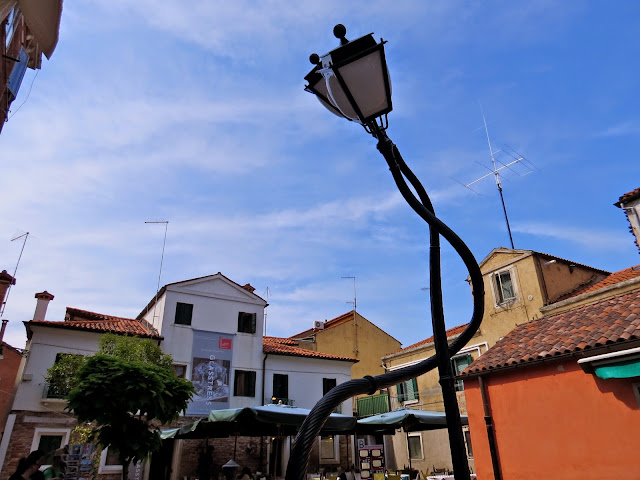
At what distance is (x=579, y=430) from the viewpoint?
767 centimetres

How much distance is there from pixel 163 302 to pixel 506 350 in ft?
57.1

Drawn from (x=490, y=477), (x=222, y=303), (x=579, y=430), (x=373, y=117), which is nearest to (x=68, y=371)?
(x=222, y=303)

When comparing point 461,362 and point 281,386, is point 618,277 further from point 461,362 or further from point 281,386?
point 281,386

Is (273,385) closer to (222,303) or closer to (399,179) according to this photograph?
(222,303)

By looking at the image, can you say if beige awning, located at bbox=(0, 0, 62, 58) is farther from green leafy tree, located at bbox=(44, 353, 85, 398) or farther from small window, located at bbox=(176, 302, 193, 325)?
small window, located at bbox=(176, 302, 193, 325)

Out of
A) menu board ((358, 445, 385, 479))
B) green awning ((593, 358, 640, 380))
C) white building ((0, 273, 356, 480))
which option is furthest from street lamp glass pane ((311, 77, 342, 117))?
white building ((0, 273, 356, 480))

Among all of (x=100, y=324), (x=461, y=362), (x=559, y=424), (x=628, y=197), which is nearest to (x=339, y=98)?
(x=559, y=424)

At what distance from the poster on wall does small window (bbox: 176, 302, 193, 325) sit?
2.45 feet

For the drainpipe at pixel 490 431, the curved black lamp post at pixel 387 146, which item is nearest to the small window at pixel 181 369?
the drainpipe at pixel 490 431

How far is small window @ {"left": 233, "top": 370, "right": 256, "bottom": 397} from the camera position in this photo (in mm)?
22172

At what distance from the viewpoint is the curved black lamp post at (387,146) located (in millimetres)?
2086

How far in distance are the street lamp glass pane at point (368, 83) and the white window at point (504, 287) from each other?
19.0 metres

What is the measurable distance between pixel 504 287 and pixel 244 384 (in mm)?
13251

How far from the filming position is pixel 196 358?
21906 mm
